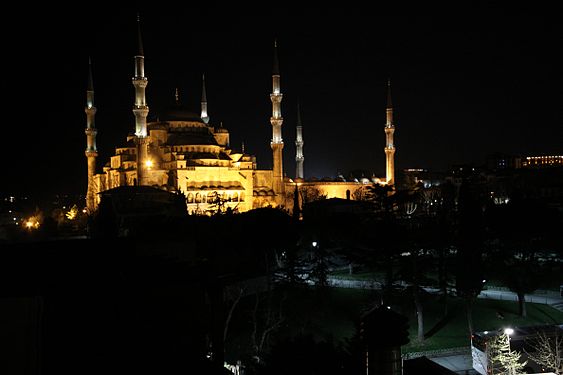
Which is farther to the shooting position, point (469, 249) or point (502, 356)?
point (469, 249)

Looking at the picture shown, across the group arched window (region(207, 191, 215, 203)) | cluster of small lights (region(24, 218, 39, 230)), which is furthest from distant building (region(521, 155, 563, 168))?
cluster of small lights (region(24, 218, 39, 230))

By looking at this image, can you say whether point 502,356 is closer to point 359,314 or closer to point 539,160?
point 359,314

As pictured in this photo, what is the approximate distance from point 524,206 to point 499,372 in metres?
15.6

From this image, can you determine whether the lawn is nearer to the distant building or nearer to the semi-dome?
the semi-dome

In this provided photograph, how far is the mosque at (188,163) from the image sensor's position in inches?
1496

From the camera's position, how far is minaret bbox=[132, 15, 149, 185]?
37125mm

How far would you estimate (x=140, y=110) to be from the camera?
37.4 metres

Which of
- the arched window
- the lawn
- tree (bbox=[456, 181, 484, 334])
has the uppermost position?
the arched window

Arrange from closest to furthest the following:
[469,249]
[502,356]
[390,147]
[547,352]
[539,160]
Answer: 1. [502,356]
2. [547,352]
3. [469,249]
4. [390,147]
5. [539,160]

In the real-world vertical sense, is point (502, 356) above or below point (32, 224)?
below

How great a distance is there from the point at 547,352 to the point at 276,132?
108 ft

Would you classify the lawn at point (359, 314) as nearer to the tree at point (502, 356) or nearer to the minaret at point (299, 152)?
the tree at point (502, 356)

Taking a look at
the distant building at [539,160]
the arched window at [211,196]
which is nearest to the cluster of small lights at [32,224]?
the arched window at [211,196]

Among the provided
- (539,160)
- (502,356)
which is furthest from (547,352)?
(539,160)
